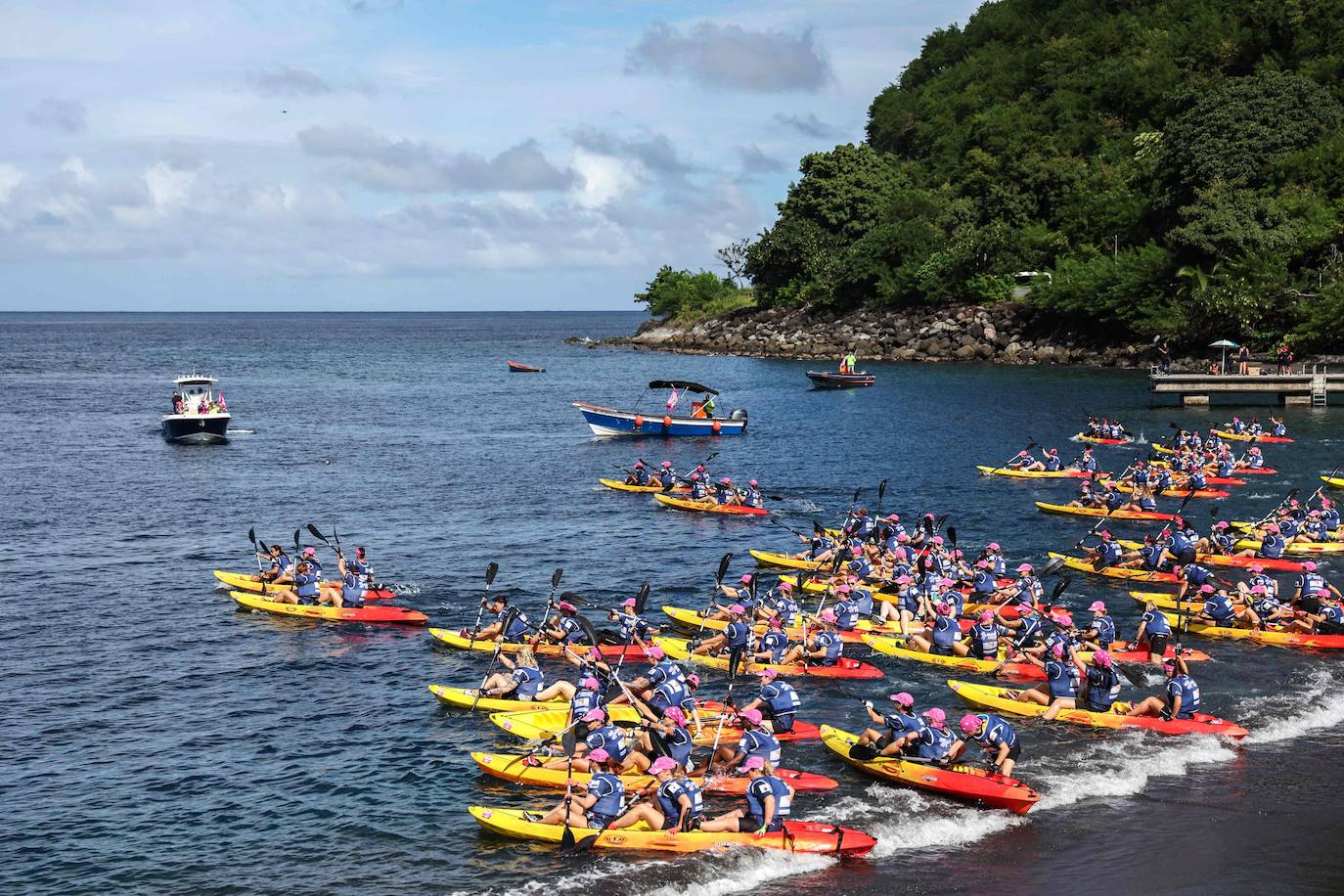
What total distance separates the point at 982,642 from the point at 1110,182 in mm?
109509

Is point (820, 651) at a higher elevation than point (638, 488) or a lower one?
lower

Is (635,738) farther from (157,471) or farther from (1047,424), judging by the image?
(1047,424)

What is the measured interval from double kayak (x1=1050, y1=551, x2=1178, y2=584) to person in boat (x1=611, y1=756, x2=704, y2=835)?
23.4m

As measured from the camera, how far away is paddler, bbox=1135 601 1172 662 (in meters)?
33.5

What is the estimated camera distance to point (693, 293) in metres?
192

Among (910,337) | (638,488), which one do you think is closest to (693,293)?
(910,337)

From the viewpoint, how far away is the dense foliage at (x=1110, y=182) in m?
104

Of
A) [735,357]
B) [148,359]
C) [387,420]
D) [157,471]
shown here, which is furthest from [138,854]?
[148,359]

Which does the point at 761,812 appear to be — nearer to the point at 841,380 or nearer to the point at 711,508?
the point at 711,508

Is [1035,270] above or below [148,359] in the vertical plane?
above

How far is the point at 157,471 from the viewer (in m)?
72.1

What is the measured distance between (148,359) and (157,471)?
127013mm

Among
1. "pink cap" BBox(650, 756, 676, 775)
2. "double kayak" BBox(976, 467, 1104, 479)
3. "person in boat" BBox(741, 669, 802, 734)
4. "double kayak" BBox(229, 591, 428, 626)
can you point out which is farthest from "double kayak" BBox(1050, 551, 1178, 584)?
"pink cap" BBox(650, 756, 676, 775)

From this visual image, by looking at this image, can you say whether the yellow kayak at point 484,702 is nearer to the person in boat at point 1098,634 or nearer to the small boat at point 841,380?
the person in boat at point 1098,634
